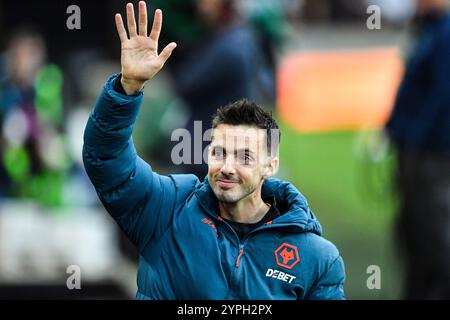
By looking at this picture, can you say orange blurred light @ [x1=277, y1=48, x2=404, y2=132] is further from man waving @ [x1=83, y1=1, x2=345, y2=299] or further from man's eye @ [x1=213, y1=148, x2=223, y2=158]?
man's eye @ [x1=213, y1=148, x2=223, y2=158]

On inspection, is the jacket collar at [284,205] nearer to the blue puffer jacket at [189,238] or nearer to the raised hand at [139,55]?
the blue puffer jacket at [189,238]

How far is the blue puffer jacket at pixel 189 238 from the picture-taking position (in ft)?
11.1

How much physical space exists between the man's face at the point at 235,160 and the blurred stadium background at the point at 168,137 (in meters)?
3.92

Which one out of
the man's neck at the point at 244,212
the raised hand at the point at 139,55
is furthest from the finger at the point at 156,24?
the man's neck at the point at 244,212

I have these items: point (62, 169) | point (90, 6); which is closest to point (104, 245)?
point (62, 169)

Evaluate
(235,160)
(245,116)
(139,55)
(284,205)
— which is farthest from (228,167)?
(139,55)

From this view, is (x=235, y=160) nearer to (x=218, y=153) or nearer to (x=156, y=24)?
(x=218, y=153)

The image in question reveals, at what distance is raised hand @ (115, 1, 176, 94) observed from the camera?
337 centimetres

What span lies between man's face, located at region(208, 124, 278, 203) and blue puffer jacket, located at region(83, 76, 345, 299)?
0.14m

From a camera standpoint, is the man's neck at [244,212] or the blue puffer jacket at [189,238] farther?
the man's neck at [244,212]

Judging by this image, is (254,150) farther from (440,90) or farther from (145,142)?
(145,142)

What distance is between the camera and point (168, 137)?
27.5 ft

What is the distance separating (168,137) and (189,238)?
4.96m

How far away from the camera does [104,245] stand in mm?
8570
